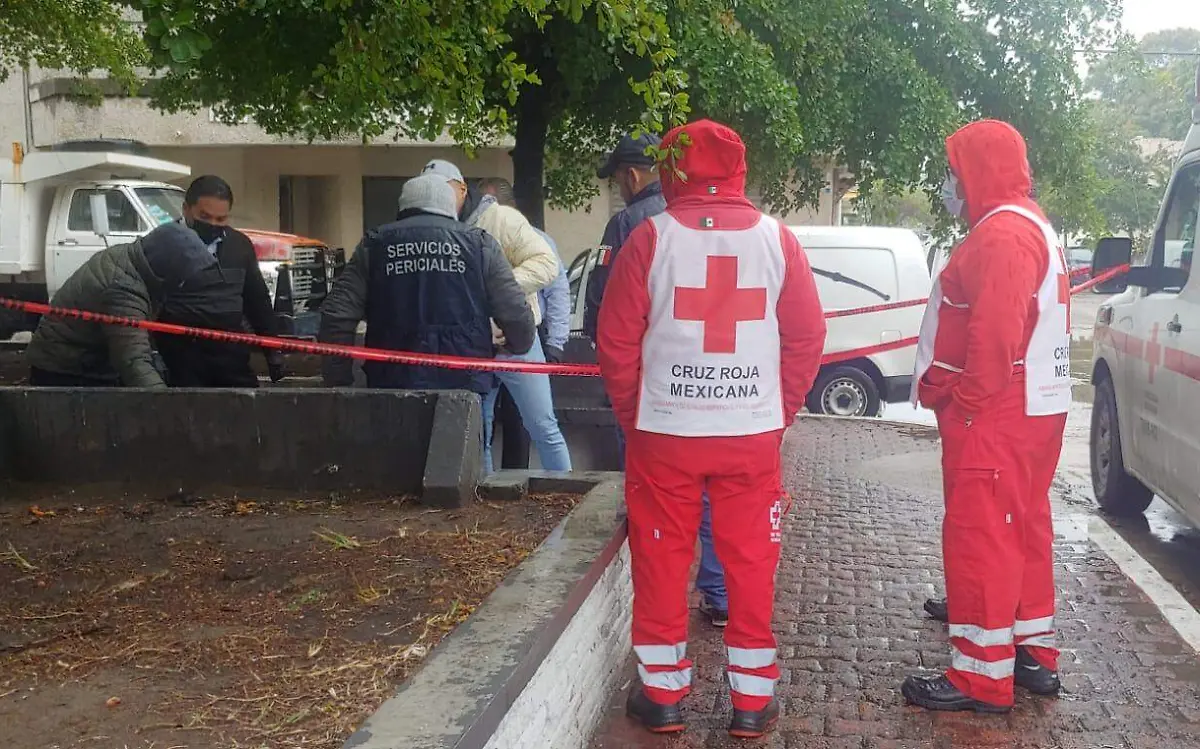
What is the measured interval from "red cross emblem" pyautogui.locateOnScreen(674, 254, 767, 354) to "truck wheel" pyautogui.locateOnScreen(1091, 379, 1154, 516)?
405cm

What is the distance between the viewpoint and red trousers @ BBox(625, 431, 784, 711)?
3521 mm

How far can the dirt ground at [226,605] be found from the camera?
278cm

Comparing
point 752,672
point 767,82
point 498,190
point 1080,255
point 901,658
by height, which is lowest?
point 901,658

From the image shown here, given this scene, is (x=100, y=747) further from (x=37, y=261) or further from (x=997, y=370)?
(x=37, y=261)

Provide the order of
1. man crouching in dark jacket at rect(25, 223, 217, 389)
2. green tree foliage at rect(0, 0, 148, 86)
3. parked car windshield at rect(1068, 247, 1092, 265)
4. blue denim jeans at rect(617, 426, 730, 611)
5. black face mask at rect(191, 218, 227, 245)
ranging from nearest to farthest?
blue denim jeans at rect(617, 426, 730, 611)
man crouching in dark jacket at rect(25, 223, 217, 389)
black face mask at rect(191, 218, 227, 245)
green tree foliage at rect(0, 0, 148, 86)
parked car windshield at rect(1068, 247, 1092, 265)

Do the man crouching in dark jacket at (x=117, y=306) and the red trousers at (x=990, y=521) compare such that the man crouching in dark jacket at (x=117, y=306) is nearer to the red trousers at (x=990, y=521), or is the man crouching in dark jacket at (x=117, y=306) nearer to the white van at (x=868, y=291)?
the red trousers at (x=990, y=521)

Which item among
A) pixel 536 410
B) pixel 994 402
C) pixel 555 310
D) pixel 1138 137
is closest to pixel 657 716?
pixel 994 402

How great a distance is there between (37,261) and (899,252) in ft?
36.8

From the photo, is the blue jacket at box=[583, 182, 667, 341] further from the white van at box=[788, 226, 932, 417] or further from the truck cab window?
the truck cab window

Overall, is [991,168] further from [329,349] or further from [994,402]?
[329,349]

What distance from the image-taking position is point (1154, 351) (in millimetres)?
5766

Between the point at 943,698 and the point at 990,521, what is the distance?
2.13ft

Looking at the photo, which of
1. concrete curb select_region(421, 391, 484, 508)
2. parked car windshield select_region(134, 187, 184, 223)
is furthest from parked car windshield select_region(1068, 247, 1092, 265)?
concrete curb select_region(421, 391, 484, 508)

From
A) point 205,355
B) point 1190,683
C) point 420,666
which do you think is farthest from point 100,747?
point 1190,683
